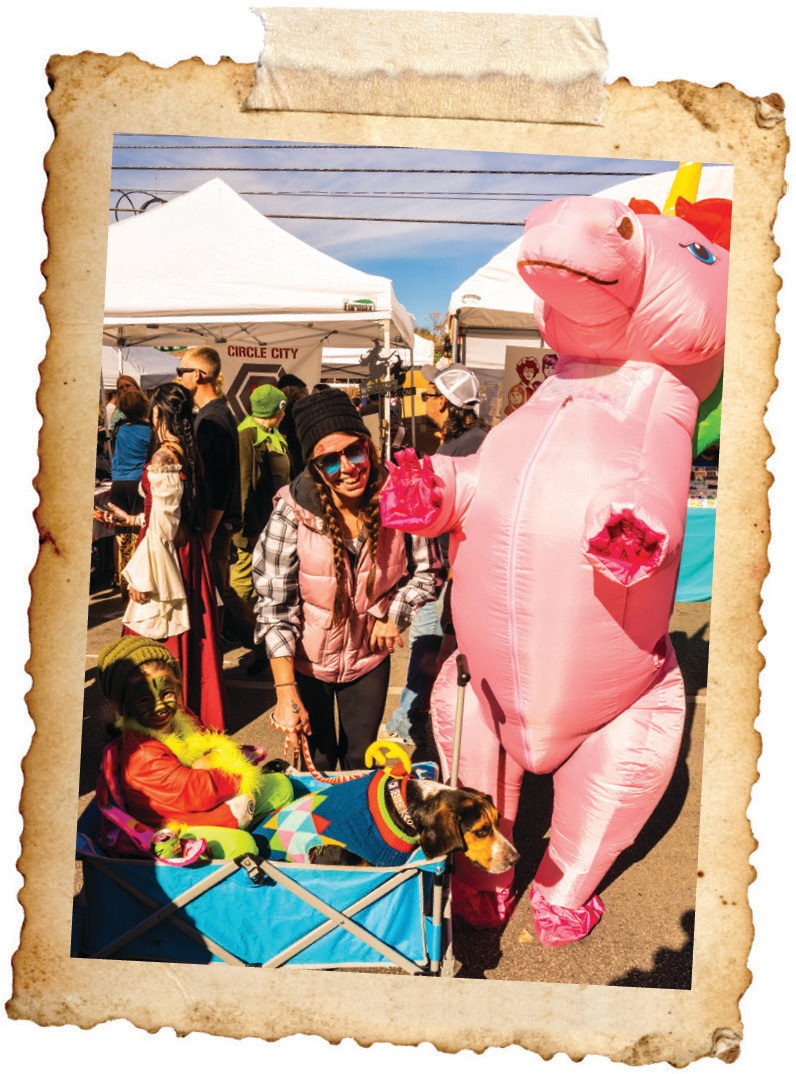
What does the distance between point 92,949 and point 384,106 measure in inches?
90.7

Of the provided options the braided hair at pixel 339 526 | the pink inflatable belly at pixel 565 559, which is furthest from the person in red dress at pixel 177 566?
the pink inflatable belly at pixel 565 559

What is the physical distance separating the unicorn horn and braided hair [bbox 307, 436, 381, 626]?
3.42 feet

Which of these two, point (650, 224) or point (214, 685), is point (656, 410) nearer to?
point (650, 224)

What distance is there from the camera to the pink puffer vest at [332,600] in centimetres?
223

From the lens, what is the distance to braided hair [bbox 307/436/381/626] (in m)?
2.21

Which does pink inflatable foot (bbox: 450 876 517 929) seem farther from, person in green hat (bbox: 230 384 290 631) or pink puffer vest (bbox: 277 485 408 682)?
person in green hat (bbox: 230 384 290 631)

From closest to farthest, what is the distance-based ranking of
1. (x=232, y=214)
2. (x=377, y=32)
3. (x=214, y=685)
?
1. (x=377, y=32)
2. (x=214, y=685)
3. (x=232, y=214)

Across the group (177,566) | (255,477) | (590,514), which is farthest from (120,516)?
(590,514)

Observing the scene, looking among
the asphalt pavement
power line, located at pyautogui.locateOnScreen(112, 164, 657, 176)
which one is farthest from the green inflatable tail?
power line, located at pyautogui.locateOnScreen(112, 164, 657, 176)

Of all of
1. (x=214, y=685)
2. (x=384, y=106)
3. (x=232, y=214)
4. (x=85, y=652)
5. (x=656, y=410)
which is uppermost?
(x=232, y=214)

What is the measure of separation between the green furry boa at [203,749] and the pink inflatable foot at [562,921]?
905 mm

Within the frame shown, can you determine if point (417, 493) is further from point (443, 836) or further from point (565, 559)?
point (443, 836)

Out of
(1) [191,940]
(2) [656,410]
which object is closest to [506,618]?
(2) [656,410]

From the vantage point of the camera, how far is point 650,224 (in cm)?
196
